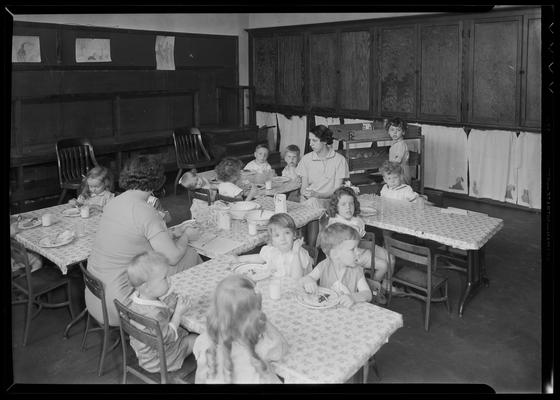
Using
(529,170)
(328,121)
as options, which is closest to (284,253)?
(529,170)

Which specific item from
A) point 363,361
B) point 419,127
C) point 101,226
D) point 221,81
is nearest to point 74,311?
point 101,226

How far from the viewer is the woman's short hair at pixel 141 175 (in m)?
3.81

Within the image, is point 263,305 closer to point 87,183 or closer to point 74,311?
point 74,311

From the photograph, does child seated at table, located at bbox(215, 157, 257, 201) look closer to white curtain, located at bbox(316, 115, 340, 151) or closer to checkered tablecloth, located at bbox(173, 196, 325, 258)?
checkered tablecloth, located at bbox(173, 196, 325, 258)

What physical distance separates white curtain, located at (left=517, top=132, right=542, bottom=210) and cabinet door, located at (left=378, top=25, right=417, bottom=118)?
174 centimetres

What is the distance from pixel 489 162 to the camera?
8.30 metres

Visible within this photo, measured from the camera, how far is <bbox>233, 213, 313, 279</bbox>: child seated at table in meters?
3.85

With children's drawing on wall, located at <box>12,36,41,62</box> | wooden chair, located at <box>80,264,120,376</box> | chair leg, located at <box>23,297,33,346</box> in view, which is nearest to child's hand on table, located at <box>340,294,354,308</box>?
wooden chair, located at <box>80,264,120,376</box>

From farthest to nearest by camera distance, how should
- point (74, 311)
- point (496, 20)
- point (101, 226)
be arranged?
1. point (496, 20)
2. point (74, 311)
3. point (101, 226)

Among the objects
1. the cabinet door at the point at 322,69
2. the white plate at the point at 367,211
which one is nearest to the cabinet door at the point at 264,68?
the cabinet door at the point at 322,69

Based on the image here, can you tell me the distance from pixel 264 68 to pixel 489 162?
4.61 meters

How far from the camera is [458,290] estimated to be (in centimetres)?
524

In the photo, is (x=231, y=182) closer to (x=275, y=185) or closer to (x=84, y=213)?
(x=275, y=185)
